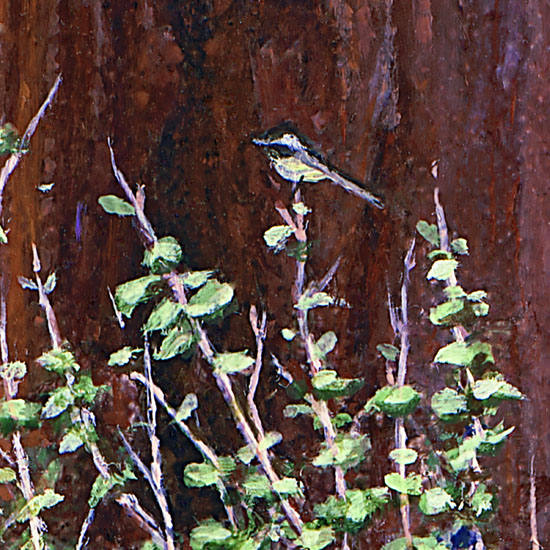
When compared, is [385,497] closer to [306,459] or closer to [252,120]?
[306,459]

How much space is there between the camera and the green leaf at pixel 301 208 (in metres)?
0.96

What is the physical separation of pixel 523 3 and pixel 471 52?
0.30 ft

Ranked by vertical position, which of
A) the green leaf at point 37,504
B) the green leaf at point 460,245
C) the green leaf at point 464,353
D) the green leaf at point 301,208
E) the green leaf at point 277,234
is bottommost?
the green leaf at point 37,504

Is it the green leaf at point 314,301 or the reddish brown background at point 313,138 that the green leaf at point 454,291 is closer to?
the reddish brown background at point 313,138

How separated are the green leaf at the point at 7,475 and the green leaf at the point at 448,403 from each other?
0.56 m

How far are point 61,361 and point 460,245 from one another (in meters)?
0.54

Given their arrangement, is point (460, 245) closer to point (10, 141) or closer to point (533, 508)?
point (533, 508)

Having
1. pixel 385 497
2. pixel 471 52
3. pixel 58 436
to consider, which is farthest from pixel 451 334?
pixel 58 436

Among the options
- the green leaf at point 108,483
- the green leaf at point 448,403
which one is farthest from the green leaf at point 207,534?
the green leaf at point 448,403

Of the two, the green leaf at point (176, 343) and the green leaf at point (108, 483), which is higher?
the green leaf at point (176, 343)

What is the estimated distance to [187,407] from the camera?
0.96m

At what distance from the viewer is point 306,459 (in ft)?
3.15

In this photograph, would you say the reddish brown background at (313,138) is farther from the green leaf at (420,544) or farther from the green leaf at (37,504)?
the green leaf at (37,504)

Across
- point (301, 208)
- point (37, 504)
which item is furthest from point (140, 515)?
point (301, 208)
